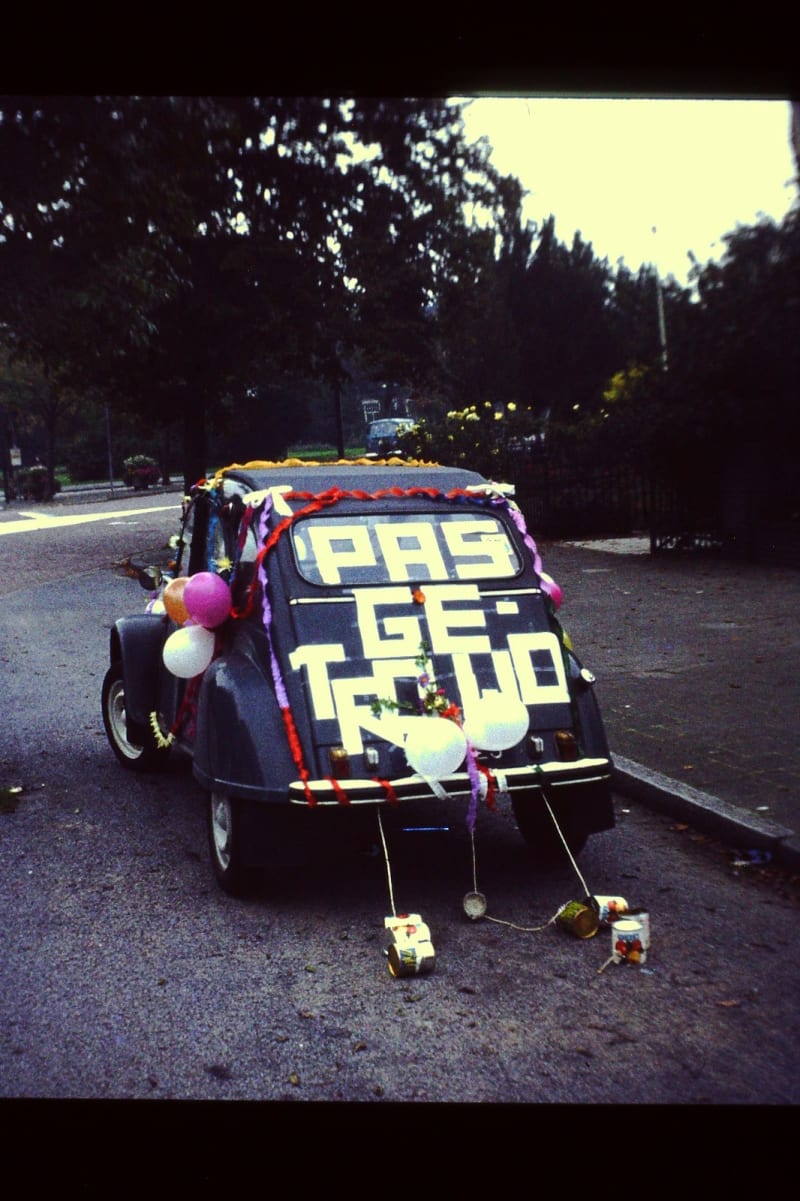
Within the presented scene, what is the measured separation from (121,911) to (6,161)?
371 cm

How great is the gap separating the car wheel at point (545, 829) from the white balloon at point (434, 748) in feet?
2.20

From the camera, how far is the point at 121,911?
5.28 meters

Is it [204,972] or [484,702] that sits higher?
[484,702]

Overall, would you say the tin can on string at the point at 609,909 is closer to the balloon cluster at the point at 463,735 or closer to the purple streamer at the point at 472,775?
the purple streamer at the point at 472,775

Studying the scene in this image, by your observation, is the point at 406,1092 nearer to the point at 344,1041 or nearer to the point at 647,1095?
the point at 344,1041

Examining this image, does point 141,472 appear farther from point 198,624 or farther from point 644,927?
point 644,927

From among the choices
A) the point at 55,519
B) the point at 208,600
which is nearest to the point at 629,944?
the point at 208,600

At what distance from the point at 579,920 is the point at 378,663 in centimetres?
135

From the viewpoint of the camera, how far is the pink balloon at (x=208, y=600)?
579 cm

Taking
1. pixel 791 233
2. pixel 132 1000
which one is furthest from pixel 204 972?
pixel 791 233

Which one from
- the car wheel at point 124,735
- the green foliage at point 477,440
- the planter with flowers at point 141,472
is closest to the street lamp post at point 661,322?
the car wheel at point 124,735

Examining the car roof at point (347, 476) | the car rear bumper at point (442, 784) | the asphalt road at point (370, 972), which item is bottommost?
the asphalt road at point (370, 972)

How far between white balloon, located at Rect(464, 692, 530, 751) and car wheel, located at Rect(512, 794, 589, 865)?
0.49 m

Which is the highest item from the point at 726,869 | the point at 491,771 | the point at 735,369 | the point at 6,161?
the point at 6,161
